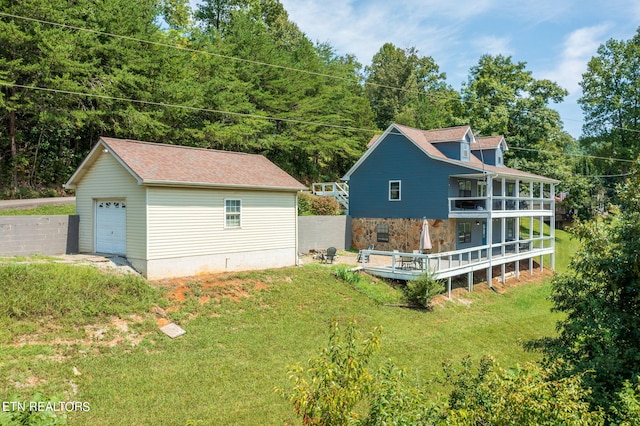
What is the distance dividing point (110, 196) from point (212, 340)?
811cm

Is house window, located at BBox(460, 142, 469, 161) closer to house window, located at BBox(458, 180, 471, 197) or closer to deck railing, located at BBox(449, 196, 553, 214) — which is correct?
house window, located at BBox(458, 180, 471, 197)

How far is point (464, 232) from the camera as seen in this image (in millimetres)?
27672

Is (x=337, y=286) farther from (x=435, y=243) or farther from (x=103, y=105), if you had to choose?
(x=103, y=105)

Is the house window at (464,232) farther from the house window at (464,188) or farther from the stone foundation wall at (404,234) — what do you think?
the house window at (464,188)

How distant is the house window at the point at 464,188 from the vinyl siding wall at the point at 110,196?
61.6 feet

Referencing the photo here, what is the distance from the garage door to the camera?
1709cm

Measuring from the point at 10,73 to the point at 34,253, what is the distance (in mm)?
13823

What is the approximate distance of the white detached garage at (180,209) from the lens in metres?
16.0

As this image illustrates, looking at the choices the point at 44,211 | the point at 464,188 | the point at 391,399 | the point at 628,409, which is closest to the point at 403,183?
the point at 464,188

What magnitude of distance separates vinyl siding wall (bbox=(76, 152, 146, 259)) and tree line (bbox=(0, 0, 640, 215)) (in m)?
5.02

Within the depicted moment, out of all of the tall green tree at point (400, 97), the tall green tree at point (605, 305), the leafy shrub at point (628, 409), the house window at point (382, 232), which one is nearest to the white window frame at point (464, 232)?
the house window at point (382, 232)

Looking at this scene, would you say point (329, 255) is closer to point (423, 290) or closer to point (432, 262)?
point (432, 262)

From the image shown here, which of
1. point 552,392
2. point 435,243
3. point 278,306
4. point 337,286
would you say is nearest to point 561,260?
point 435,243

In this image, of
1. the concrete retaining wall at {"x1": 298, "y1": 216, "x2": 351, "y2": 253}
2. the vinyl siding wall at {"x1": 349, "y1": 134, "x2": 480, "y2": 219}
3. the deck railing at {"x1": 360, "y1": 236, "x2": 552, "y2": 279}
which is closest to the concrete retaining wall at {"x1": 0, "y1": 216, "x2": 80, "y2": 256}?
the concrete retaining wall at {"x1": 298, "y1": 216, "x2": 351, "y2": 253}
